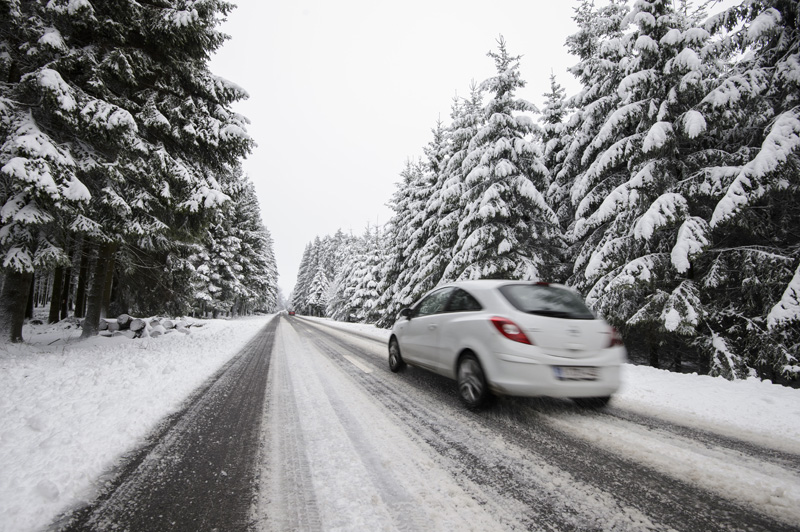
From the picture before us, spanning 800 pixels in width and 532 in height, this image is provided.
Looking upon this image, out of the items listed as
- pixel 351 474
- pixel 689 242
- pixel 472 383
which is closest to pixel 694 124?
pixel 689 242

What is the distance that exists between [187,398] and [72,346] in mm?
6453

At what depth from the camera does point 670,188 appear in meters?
8.17

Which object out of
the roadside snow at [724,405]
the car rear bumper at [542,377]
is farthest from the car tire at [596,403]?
the car rear bumper at [542,377]

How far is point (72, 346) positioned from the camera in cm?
813

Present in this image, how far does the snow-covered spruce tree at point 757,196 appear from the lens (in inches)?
243

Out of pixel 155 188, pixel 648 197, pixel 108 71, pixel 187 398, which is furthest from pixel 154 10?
pixel 648 197

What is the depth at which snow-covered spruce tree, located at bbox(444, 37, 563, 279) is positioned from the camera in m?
12.1

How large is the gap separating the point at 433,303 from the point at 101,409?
4403 millimetres

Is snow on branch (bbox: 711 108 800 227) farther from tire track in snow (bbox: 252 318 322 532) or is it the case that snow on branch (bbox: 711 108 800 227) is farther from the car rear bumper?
tire track in snow (bbox: 252 318 322 532)

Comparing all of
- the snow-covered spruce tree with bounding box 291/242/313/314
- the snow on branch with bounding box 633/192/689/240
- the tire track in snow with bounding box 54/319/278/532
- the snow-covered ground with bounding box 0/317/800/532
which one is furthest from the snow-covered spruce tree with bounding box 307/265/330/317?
the tire track in snow with bounding box 54/319/278/532

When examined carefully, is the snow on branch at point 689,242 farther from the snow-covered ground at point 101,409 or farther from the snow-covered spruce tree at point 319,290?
the snow-covered spruce tree at point 319,290

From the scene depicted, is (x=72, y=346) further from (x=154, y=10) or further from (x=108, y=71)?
(x=154, y=10)

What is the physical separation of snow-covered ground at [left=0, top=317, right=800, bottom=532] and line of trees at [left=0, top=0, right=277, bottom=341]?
2.26m

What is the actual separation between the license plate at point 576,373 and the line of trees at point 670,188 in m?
5.10
